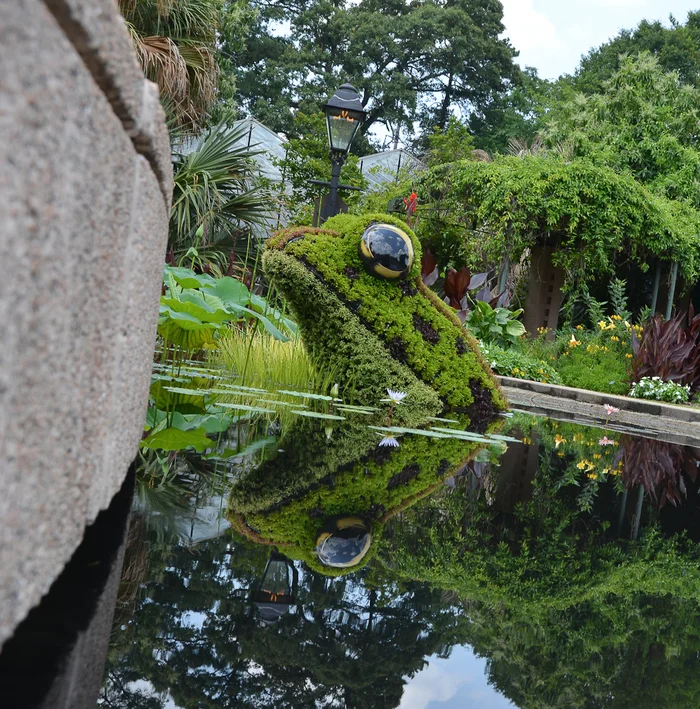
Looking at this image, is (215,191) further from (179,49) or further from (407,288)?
(407,288)

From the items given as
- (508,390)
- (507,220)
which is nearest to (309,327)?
(508,390)

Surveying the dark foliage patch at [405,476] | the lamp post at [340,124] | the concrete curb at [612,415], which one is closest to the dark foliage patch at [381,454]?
the dark foliage patch at [405,476]

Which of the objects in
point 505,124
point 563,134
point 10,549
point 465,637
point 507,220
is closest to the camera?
point 10,549

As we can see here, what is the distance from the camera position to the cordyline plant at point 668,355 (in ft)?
34.9

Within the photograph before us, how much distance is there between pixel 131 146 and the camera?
55.4 inches

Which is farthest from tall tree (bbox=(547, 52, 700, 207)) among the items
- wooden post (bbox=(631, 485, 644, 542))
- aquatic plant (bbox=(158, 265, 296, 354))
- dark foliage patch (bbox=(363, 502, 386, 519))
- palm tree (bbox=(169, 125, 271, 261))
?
dark foliage patch (bbox=(363, 502, 386, 519))

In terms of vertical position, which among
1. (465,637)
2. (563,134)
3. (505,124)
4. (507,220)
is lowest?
(465,637)

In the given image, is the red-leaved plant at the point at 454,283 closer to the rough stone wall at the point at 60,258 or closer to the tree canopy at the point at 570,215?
the tree canopy at the point at 570,215

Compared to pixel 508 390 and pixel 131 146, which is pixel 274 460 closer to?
pixel 131 146

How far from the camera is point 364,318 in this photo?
17.9 ft

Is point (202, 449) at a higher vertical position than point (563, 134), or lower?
lower

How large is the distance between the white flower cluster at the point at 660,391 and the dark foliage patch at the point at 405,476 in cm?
771

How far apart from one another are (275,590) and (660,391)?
379 inches

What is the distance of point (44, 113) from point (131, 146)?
0.61m
